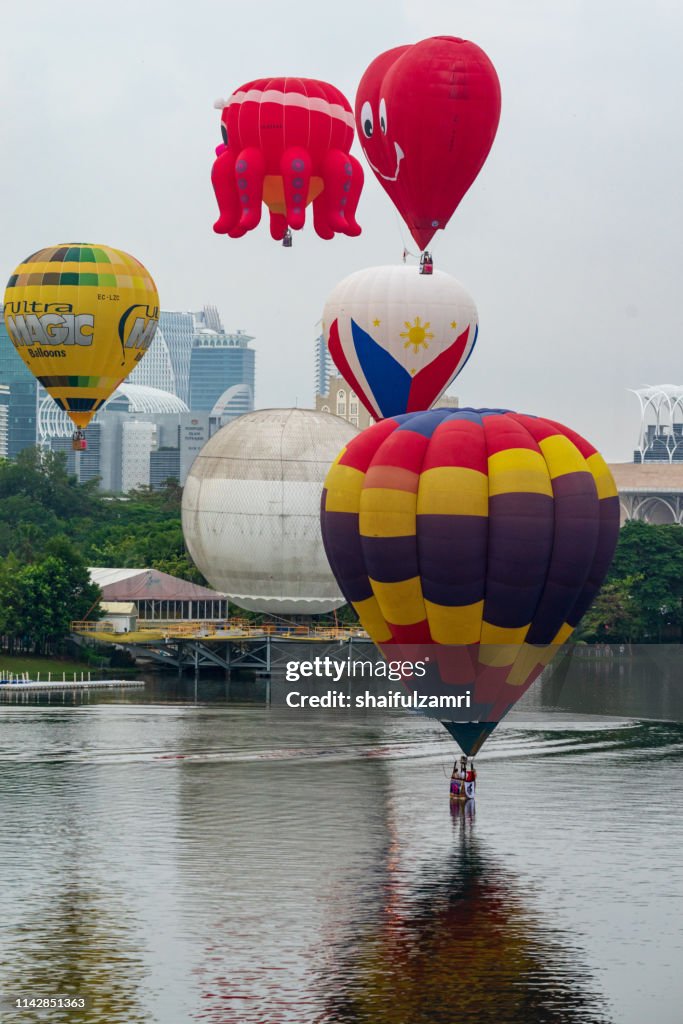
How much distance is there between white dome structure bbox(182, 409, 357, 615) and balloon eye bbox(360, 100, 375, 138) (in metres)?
19.4

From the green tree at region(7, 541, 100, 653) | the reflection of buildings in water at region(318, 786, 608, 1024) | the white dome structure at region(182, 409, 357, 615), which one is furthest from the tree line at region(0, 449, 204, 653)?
the reflection of buildings in water at region(318, 786, 608, 1024)

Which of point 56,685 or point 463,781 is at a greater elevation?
point 56,685

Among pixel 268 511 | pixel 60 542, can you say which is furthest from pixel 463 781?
pixel 60 542

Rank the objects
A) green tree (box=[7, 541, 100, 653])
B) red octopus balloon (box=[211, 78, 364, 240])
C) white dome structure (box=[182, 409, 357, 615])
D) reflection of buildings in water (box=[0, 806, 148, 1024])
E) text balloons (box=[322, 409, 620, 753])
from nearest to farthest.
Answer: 1. reflection of buildings in water (box=[0, 806, 148, 1024])
2. text balloons (box=[322, 409, 620, 753])
3. red octopus balloon (box=[211, 78, 364, 240])
4. white dome structure (box=[182, 409, 357, 615])
5. green tree (box=[7, 541, 100, 653])

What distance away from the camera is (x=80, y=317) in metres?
83.7

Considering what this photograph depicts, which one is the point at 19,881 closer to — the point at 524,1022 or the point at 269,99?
the point at 524,1022

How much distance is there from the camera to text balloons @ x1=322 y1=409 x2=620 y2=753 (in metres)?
50.2

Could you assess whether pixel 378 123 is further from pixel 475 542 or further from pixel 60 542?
pixel 60 542

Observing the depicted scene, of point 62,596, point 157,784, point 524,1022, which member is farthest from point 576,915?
point 62,596

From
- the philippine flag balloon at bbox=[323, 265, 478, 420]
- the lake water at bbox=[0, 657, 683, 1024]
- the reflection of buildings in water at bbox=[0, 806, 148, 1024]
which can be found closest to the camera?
the reflection of buildings in water at bbox=[0, 806, 148, 1024]

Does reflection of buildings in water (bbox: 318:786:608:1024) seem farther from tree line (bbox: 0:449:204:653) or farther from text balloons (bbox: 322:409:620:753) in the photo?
tree line (bbox: 0:449:204:653)

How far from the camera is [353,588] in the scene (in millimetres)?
52719

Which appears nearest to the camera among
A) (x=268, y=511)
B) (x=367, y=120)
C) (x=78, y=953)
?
(x=78, y=953)

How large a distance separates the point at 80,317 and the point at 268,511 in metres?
10.6
